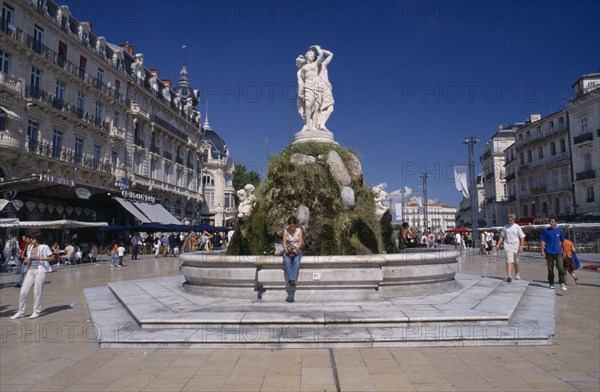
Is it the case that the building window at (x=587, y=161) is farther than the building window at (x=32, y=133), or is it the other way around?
the building window at (x=587, y=161)

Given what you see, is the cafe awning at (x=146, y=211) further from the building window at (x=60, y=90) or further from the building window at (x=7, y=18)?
the building window at (x=7, y=18)

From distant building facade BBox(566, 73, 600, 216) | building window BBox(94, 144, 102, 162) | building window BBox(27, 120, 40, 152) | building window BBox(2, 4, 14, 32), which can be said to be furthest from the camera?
distant building facade BBox(566, 73, 600, 216)

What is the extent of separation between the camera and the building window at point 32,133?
25.3 meters

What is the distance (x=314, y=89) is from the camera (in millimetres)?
13117

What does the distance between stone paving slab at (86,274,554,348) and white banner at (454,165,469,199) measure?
68.9 ft

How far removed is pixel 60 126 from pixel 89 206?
22.9ft

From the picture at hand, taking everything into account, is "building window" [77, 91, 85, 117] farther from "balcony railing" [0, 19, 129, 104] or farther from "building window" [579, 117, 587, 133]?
"building window" [579, 117, 587, 133]

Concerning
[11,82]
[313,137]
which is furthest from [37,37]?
[313,137]

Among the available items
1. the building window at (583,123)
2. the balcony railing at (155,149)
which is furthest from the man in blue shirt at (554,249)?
the balcony railing at (155,149)

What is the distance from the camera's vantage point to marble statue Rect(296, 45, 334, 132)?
43.1 feet

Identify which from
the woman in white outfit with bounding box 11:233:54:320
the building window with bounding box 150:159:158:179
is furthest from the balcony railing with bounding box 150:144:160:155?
the woman in white outfit with bounding box 11:233:54:320

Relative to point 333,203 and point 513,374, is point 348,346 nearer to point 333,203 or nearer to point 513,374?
point 513,374

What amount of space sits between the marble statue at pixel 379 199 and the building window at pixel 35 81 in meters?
23.7

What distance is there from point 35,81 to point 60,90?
8.02 feet
